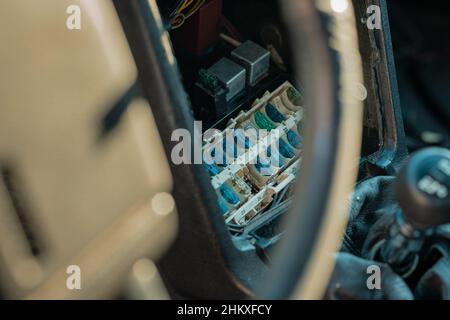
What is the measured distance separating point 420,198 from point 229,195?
1.88 ft

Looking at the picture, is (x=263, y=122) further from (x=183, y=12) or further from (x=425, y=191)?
(x=425, y=191)

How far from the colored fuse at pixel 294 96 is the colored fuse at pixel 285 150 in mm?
118

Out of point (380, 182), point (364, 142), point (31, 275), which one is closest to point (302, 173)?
point (31, 275)

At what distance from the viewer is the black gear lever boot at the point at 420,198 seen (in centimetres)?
87

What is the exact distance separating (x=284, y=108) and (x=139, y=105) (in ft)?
2.08

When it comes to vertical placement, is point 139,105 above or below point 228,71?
above

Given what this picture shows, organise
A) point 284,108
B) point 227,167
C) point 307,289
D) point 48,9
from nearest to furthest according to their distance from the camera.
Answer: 1. point 307,289
2. point 48,9
3. point 227,167
4. point 284,108

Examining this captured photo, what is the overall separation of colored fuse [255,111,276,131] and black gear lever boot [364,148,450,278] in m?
0.50

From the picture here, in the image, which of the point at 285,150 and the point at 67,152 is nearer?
the point at 67,152

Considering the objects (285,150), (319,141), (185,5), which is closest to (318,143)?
(319,141)

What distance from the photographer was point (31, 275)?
1.01 metres

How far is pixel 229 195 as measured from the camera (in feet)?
4.61

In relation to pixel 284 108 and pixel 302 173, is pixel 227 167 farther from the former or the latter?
pixel 302 173
